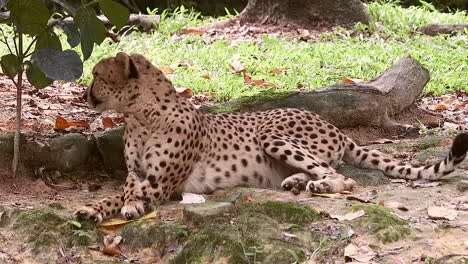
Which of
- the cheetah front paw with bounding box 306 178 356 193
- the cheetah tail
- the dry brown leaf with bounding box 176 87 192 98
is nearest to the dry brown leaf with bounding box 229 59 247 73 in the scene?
the dry brown leaf with bounding box 176 87 192 98

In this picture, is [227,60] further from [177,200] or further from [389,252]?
[389,252]

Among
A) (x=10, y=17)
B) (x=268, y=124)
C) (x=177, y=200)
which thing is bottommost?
(x=177, y=200)

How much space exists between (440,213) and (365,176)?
1257 mm

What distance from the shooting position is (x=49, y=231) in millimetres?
3805

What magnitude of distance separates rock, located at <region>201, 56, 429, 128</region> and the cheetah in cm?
84

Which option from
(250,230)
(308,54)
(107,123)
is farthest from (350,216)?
(308,54)

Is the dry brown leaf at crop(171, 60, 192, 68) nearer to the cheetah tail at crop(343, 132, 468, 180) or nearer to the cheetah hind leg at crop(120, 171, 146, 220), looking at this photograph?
the cheetah tail at crop(343, 132, 468, 180)

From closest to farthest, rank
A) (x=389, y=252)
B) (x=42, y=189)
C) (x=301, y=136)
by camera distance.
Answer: (x=389, y=252) < (x=42, y=189) < (x=301, y=136)

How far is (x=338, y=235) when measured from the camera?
12.1ft

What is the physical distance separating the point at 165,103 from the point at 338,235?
1879 millimetres

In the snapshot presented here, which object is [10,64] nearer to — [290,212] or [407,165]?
[290,212]

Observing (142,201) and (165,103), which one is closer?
(142,201)

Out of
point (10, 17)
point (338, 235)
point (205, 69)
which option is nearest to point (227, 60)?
point (205, 69)

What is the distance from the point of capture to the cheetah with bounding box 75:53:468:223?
4812mm
